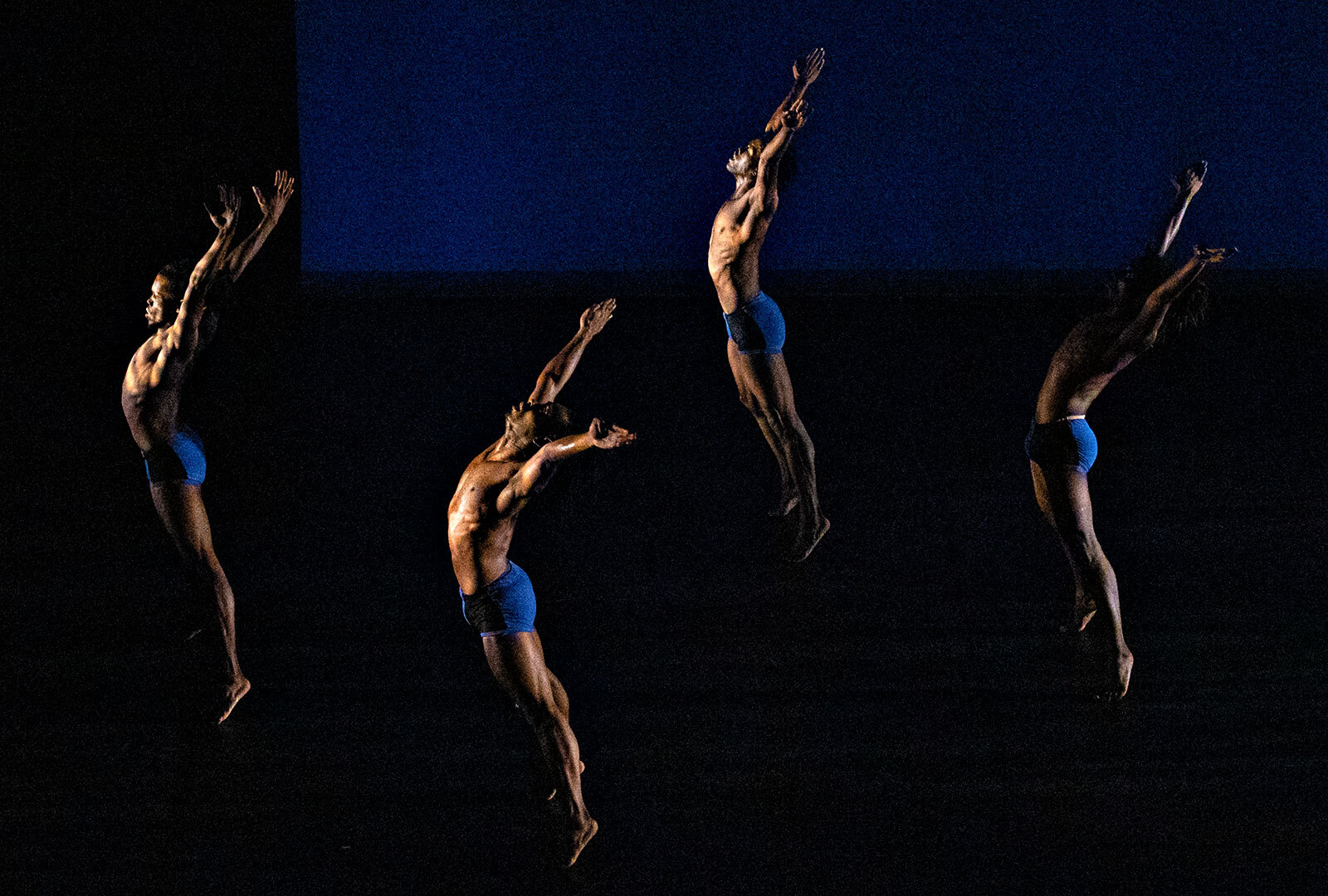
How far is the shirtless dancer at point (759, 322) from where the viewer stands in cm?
581

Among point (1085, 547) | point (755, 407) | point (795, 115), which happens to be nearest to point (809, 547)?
point (755, 407)

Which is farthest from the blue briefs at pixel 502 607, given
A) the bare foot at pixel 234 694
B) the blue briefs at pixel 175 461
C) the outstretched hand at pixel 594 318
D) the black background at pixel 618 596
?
the blue briefs at pixel 175 461

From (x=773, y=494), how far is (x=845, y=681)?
81.8 inches

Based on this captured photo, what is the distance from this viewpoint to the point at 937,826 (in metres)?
4.09

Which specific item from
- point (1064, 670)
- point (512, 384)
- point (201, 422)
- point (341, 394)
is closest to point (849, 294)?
point (512, 384)

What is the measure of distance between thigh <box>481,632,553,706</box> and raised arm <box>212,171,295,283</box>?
1.78 meters

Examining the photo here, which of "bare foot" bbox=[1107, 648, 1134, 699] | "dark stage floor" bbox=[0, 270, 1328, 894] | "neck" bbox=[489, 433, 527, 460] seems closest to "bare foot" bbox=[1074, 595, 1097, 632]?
"dark stage floor" bbox=[0, 270, 1328, 894]

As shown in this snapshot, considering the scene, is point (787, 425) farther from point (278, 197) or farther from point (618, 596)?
point (278, 197)

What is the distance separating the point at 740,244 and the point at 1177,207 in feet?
6.25

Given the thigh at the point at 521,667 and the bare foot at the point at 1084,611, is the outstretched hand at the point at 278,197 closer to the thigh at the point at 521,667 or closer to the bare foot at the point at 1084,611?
the thigh at the point at 521,667

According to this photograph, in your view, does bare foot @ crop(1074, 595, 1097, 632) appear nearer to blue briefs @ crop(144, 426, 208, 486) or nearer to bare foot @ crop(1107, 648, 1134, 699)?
bare foot @ crop(1107, 648, 1134, 699)

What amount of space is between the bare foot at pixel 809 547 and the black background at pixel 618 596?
0.07 m

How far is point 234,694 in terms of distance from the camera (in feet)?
16.0

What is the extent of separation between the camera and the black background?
160 inches
